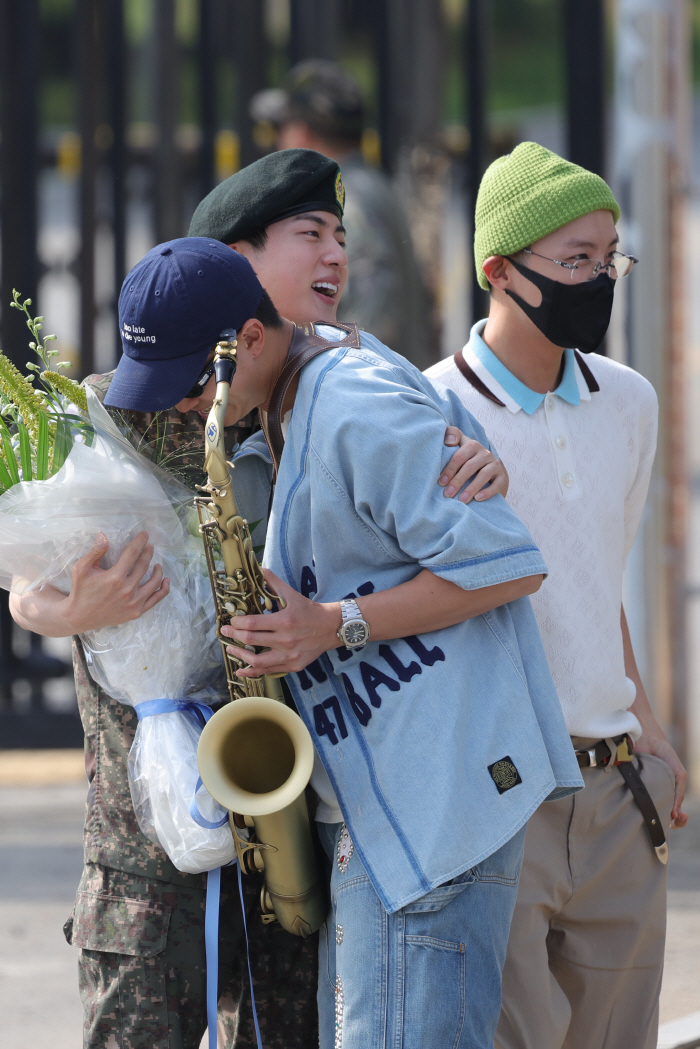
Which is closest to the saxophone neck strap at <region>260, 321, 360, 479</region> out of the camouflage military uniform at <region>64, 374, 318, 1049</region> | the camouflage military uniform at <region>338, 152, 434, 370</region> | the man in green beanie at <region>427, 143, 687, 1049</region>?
the camouflage military uniform at <region>64, 374, 318, 1049</region>

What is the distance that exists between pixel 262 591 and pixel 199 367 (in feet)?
1.32

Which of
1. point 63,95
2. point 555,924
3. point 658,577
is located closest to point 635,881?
point 555,924

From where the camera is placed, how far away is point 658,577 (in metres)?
5.58

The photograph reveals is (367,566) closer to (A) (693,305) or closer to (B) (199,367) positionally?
(B) (199,367)

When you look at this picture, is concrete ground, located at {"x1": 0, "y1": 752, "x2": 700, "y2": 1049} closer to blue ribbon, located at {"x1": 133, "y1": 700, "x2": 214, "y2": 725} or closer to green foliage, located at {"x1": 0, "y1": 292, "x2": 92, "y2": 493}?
blue ribbon, located at {"x1": 133, "y1": 700, "x2": 214, "y2": 725}

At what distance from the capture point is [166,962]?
246cm

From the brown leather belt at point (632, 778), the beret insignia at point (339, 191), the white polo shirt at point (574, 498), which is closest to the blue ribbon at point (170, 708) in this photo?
the white polo shirt at point (574, 498)

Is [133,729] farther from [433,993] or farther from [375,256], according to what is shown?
[375,256]

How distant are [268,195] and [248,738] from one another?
1.13 m

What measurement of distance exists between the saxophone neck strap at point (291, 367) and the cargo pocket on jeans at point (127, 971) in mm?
882

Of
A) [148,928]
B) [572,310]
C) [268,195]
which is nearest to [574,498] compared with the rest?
[572,310]

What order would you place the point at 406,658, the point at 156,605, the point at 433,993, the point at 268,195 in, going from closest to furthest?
the point at 433,993, the point at 406,658, the point at 156,605, the point at 268,195

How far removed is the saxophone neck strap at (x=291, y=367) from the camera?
229 cm

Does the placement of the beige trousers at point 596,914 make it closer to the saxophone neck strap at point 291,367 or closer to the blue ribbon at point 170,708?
the blue ribbon at point 170,708
